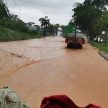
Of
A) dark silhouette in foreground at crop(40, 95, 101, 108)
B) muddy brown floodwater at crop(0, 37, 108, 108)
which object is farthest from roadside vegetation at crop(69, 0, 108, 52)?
dark silhouette in foreground at crop(40, 95, 101, 108)

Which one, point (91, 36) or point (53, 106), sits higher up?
point (53, 106)

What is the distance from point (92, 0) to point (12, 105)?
79111 mm

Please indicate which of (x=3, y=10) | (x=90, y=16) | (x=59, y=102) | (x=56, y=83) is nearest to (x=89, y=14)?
(x=90, y=16)

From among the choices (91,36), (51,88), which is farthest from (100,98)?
(91,36)

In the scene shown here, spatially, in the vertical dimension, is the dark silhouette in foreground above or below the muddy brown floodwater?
above

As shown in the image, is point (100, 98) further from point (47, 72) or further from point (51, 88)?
point (47, 72)

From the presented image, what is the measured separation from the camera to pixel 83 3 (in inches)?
3179

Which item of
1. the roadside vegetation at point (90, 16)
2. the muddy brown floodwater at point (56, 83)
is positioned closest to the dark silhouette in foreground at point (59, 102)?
the muddy brown floodwater at point (56, 83)

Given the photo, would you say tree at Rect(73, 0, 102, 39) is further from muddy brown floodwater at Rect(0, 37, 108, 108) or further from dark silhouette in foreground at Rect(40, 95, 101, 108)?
dark silhouette in foreground at Rect(40, 95, 101, 108)

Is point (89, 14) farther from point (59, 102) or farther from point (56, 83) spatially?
point (59, 102)

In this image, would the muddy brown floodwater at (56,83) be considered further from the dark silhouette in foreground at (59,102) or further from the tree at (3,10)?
the tree at (3,10)

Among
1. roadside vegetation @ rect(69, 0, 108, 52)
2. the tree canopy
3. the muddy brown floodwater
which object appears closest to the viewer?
the muddy brown floodwater

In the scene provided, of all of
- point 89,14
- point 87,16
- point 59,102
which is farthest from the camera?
→ point 87,16

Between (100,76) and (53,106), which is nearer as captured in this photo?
(53,106)
